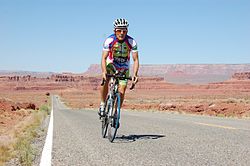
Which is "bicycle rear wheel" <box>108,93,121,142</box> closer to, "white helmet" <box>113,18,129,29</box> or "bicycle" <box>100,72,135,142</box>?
"bicycle" <box>100,72,135,142</box>

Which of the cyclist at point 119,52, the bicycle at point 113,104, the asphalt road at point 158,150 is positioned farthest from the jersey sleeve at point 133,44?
the asphalt road at point 158,150

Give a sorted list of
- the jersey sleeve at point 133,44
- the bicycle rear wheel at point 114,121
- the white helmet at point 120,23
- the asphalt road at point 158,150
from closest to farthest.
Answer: the asphalt road at point 158,150, the bicycle rear wheel at point 114,121, the white helmet at point 120,23, the jersey sleeve at point 133,44

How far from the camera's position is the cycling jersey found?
787cm

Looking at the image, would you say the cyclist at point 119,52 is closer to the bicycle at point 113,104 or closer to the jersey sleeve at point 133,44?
the jersey sleeve at point 133,44

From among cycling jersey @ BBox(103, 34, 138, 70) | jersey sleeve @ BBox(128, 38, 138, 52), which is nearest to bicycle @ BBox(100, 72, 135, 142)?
cycling jersey @ BBox(103, 34, 138, 70)

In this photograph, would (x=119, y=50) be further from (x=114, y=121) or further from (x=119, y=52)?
(x=114, y=121)

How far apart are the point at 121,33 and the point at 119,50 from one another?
14.0 inches

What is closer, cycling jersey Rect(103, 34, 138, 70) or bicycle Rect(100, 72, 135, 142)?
bicycle Rect(100, 72, 135, 142)

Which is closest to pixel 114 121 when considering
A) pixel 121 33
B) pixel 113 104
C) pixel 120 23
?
pixel 113 104

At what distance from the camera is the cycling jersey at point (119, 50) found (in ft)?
25.8

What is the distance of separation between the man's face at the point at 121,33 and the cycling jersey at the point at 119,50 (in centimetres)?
8

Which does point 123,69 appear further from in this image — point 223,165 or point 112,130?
point 223,165

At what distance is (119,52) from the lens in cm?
791

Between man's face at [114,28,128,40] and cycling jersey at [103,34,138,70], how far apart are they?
0.08m
